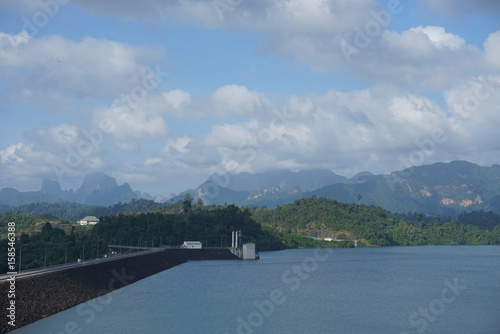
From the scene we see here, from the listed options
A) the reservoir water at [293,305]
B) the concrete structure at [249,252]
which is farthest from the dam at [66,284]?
the concrete structure at [249,252]

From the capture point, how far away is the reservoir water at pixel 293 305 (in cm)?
6488

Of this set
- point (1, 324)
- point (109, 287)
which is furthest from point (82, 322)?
point (109, 287)

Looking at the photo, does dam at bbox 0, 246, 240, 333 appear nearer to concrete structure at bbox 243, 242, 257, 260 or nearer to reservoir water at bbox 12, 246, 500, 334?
reservoir water at bbox 12, 246, 500, 334

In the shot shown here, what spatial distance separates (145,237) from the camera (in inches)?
7746

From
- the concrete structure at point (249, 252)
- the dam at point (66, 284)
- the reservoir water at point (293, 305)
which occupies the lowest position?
the reservoir water at point (293, 305)

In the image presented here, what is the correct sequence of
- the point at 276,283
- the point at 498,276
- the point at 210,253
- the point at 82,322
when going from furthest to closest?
the point at 210,253, the point at 498,276, the point at 276,283, the point at 82,322

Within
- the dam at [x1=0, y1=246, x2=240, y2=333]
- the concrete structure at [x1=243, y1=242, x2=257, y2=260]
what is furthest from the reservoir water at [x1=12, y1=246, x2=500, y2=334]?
the concrete structure at [x1=243, y1=242, x2=257, y2=260]

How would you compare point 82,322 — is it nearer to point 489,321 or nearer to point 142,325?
point 142,325

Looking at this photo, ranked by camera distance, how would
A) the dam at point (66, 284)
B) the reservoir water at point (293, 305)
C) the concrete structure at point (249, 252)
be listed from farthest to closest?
1. the concrete structure at point (249, 252)
2. the reservoir water at point (293, 305)
3. the dam at point (66, 284)

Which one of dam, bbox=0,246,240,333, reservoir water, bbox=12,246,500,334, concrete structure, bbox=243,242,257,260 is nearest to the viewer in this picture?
dam, bbox=0,246,240,333

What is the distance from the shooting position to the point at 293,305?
81.3 m

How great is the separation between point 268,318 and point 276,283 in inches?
1518

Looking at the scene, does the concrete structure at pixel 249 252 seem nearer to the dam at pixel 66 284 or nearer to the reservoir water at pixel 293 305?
the reservoir water at pixel 293 305

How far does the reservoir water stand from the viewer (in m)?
64.9
